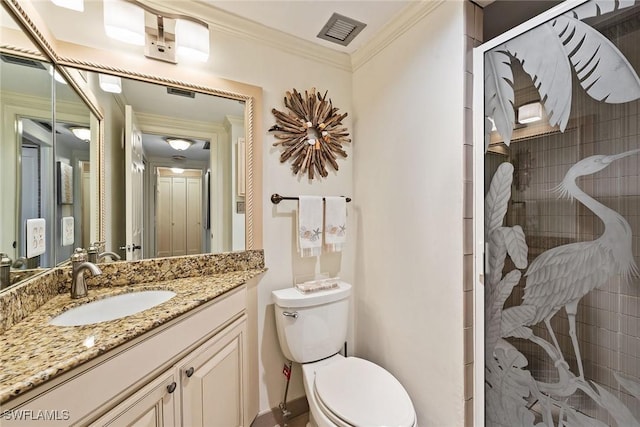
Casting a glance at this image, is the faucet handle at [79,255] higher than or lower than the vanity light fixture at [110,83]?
lower

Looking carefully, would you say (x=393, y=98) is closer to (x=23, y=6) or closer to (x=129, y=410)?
(x=23, y=6)

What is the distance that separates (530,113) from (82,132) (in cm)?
187

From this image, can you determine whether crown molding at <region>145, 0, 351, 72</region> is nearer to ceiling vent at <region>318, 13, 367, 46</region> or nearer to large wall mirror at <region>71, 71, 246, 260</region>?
ceiling vent at <region>318, 13, 367, 46</region>

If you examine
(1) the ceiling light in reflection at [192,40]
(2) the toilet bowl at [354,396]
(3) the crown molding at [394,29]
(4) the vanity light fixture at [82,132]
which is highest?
(3) the crown molding at [394,29]

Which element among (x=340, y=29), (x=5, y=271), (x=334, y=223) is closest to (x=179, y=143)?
(x=5, y=271)

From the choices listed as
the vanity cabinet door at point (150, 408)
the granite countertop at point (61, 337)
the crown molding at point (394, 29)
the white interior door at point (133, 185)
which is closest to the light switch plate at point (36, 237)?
the granite countertop at point (61, 337)

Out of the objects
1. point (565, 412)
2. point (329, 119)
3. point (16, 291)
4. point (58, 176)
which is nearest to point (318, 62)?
point (329, 119)

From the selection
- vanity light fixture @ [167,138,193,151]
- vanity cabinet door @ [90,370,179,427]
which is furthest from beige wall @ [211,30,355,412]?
vanity cabinet door @ [90,370,179,427]

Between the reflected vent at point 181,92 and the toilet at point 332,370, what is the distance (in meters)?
1.16

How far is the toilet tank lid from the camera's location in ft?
4.78

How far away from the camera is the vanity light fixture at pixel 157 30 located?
119 cm

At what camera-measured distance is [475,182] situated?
1197 mm

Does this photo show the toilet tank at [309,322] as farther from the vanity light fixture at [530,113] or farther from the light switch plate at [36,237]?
the vanity light fixture at [530,113]

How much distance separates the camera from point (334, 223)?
1.70 metres
